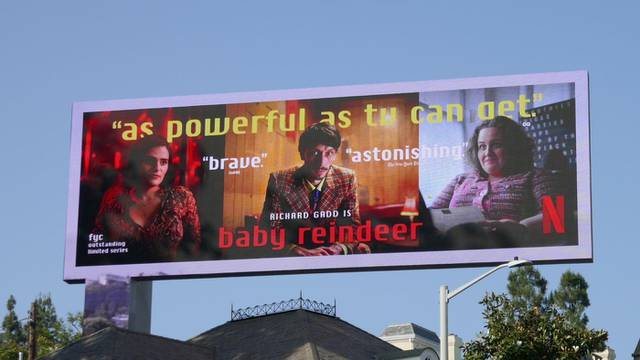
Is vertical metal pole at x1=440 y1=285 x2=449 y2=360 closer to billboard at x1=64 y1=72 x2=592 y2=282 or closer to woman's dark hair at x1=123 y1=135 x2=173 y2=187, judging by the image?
billboard at x1=64 y1=72 x2=592 y2=282

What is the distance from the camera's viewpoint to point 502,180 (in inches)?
1775

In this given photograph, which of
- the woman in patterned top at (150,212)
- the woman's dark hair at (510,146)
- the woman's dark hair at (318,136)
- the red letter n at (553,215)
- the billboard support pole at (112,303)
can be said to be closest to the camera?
the red letter n at (553,215)

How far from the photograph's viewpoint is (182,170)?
156 ft

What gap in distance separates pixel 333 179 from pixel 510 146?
608cm

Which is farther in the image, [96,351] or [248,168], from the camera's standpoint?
[248,168]

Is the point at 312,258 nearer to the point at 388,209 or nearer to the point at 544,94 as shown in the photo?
the point at 388,209

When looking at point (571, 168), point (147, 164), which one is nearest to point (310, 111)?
point (147, 164)

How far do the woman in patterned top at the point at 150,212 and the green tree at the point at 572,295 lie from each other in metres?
32.4

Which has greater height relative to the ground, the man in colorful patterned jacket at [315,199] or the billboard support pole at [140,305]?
the man in colorful patterned jacket at [315,199]

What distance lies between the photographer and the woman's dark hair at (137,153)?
4788cm

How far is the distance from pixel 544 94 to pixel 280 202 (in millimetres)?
9645

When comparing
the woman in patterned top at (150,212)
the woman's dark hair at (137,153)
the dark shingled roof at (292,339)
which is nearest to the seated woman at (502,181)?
the dark shingled roof at (292,339)

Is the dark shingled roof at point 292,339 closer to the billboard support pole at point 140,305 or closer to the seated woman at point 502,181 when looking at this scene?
the billboard support pole at point 140,305

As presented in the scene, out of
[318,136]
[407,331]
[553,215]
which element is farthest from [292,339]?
[407,331]
